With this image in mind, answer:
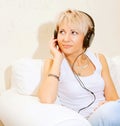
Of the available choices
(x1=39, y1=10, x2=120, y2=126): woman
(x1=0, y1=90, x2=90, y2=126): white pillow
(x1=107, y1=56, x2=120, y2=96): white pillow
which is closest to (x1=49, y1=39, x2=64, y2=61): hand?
(x1=39, y1=10, x2=120, y2=126): woman

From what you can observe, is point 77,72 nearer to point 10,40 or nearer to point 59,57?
point 59,57

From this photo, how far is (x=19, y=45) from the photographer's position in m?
1.94

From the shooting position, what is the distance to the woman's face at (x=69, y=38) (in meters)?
1.66

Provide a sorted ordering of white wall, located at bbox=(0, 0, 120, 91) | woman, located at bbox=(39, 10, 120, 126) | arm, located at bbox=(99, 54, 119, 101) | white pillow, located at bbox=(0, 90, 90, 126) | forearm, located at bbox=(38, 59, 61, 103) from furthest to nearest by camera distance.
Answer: white wall, located at bbox=(0, 0, 120, 91) → arm, located at bbox=(99, 54, 119, 101) → woman, located at bbox=(39, 10, 120, 126) → forearm, located at bbox=(38, 59, 61, 103) → white pillow, located at bbox=(0, 90, 90, 126)

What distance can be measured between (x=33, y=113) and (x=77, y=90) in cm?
38

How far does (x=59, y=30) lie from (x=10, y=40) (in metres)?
0.37

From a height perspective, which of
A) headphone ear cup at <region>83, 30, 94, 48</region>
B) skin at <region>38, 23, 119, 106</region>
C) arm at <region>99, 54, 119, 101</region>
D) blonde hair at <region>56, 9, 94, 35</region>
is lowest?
arm at <region>99, 54, 119, 101</region>

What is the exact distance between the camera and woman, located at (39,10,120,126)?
65.1 inches

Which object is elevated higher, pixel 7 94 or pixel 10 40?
pixel 10 40

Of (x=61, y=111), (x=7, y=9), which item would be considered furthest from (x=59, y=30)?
(x=61, y=111)

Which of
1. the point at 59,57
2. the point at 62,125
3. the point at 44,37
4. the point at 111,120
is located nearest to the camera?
the point at 62,125

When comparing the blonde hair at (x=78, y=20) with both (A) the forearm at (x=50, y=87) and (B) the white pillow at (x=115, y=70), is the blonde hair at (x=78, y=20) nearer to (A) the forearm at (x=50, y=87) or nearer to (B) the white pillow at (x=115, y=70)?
(A) the forearm at (x=50, y=87)

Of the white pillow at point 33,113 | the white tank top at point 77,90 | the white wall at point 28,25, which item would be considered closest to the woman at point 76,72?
the white tank top at point 77,90

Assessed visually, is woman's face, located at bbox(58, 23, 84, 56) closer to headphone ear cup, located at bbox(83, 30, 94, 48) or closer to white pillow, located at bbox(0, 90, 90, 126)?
headphone ear cup, located at bbox(83, 30, 94, 48)
